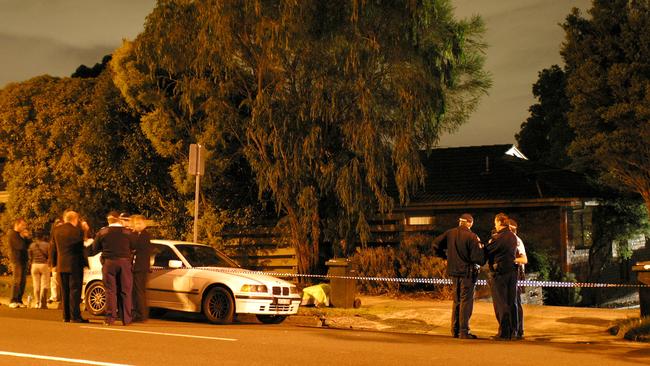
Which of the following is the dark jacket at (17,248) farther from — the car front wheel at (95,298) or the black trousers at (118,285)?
the black trousers at (118,285)

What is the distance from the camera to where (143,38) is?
20141 mm

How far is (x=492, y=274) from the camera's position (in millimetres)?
12273

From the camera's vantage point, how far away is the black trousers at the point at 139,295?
1313 cm

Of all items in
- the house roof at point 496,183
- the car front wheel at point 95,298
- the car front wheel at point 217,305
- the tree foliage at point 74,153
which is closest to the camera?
the car front wheel at point 217,305

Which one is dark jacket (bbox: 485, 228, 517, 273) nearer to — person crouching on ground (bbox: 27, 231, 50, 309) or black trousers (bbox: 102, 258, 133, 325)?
black trousers (bbox: 102, 258, 133, 325)

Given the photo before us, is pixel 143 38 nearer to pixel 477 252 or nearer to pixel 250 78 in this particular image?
pixel 250 78

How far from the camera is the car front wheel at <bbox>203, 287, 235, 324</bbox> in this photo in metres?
13.4

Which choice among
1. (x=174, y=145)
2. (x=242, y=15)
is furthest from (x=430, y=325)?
(x=174, y=145)

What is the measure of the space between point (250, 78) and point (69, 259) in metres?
8.28

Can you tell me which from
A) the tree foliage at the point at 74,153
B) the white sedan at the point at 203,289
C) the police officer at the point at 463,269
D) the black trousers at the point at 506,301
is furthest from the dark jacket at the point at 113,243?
the tree foliage at the point at 74,153

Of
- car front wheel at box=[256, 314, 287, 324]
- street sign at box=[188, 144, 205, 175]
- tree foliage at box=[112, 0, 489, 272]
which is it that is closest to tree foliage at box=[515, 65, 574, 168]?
tree foliage at box=[112, 0, 489, 272]

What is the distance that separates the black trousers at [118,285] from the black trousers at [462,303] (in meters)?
4.91

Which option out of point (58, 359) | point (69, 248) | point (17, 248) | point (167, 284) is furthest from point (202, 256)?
point (58, 359)

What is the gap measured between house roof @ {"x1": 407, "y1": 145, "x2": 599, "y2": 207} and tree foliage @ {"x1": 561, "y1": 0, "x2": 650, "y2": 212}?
1413 mm
